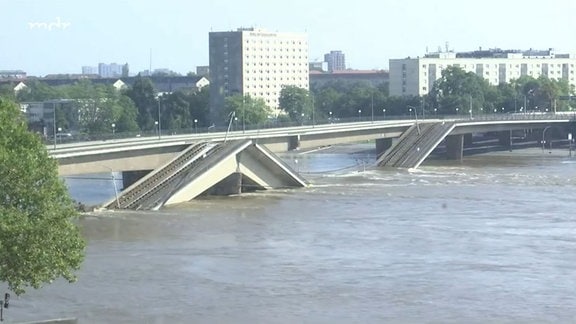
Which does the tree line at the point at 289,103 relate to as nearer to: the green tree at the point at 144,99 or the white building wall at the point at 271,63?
the green tree at the point at 144,99

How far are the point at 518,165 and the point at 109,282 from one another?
109ft

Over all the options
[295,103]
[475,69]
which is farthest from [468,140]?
[475,69]

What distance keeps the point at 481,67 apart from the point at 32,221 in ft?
296

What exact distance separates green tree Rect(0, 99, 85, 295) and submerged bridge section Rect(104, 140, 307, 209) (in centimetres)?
1619

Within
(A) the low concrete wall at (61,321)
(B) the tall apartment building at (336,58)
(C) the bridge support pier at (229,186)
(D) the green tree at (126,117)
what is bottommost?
(A) the low concrete wall at (61,321)

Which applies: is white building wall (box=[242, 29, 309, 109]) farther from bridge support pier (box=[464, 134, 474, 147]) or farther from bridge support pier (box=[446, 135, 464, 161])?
bridge support pier (box=[446, 135, 464, 161])

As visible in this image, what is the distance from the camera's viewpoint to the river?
1966 centimetres

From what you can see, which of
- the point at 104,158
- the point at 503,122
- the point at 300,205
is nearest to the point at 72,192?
the point at 104,158

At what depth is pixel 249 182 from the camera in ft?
129

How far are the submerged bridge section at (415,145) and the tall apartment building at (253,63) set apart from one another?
97.8 ft

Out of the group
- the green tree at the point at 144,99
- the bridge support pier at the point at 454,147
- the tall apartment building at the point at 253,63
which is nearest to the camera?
the bridge support pier at the point at 454,147

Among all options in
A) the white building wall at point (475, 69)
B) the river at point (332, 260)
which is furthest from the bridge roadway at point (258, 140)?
the white building wall at point (475, 69)

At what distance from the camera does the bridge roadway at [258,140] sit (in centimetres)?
3453

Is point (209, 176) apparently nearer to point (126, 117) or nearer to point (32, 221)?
point (32, 221)
